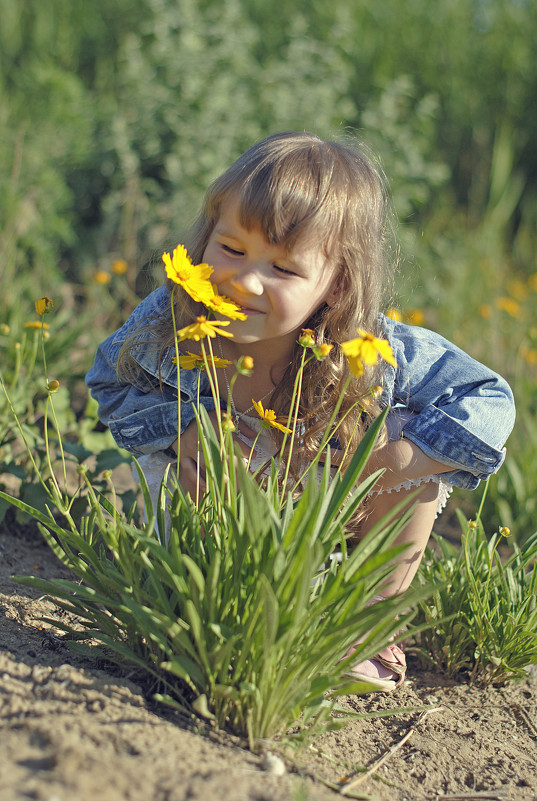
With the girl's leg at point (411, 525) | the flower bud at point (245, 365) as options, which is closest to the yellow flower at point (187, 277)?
the flower bud at point (245, 365)

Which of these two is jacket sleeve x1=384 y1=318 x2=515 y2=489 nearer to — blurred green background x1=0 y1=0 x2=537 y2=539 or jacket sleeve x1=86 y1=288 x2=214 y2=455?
blurred green background x1=0 y1=0 x2=537 y2=539

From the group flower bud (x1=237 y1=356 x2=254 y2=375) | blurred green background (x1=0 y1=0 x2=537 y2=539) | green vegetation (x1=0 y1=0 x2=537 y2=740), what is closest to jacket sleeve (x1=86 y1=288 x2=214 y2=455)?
green vegetation (x1=0 y1=0 x2=537 y2=740)

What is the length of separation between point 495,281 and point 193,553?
3928 millimetres

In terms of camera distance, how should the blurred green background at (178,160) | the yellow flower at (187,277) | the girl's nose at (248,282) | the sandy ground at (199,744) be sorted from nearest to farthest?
the sandy ground at (199,744) → the yellow flower at (187,277) → the girl's nose at (248,282) → the blurred green background at (178,160)

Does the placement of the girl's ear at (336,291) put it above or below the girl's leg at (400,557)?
above

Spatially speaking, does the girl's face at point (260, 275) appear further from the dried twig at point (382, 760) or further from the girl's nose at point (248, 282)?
the dried twig at point (382, 760)

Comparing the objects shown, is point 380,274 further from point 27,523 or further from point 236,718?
point 27,523

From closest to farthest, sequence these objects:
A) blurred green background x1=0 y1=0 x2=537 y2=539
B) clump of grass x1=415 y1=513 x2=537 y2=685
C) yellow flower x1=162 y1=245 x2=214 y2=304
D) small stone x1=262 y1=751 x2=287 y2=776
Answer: small stone x1=262 y1=751 x2=287 y2=776
yellow flower x1=162 y1=245 x2=214 y2=304
clump of grass x1=415 y1=513 x2=537 y2=685
blurred green background x1=0 y1=0 x2=537 y2=539

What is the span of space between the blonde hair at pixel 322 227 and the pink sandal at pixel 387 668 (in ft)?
1.45

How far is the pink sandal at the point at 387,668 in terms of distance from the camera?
5.32 feet

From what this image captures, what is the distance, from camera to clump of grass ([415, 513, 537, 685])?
65.0 inches

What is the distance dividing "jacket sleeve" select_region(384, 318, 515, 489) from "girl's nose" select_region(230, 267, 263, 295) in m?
0.43

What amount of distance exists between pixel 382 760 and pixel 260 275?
3.00 feet

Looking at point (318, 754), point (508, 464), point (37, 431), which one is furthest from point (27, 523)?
point (508, 464)
